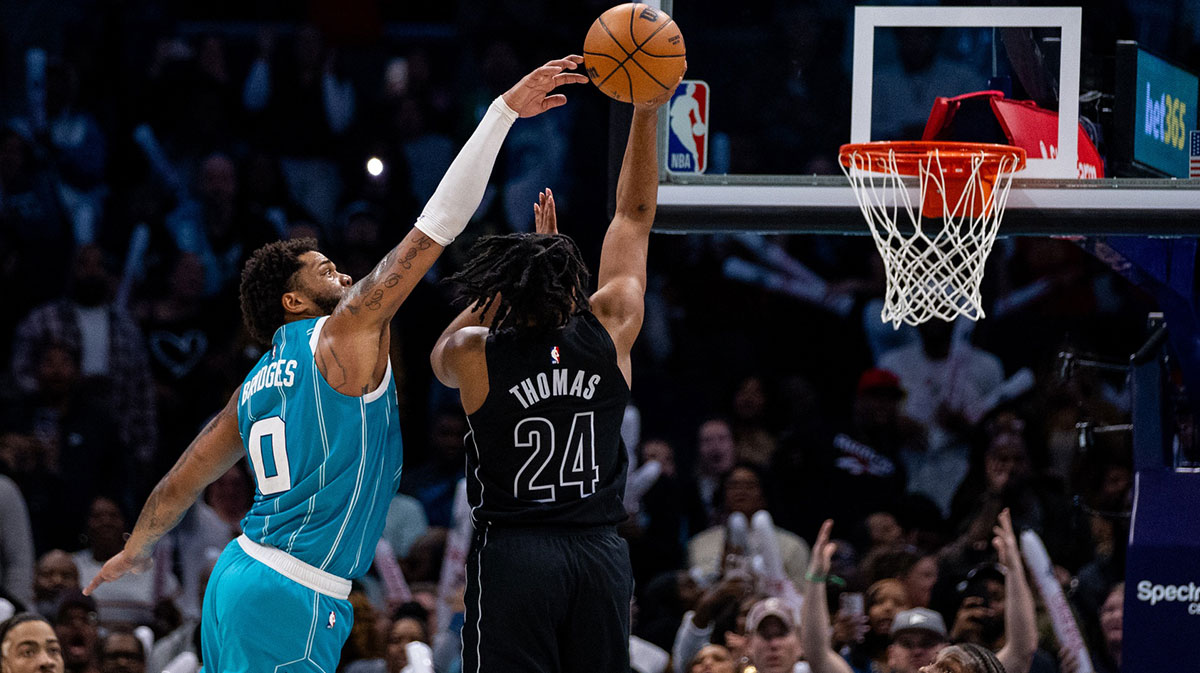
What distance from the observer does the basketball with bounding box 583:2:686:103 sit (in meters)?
4.65

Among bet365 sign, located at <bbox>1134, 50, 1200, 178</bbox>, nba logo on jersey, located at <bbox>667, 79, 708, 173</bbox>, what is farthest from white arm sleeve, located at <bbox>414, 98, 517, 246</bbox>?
bet365 sign, located at <bbox>1134, 50, 1200, 178</bbox>

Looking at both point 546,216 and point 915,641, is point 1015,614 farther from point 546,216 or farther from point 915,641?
point 546,216

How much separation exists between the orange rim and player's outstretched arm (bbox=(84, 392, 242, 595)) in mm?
2637

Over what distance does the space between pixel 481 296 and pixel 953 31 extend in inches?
112

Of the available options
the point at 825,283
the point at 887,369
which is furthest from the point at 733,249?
the point at 887,369

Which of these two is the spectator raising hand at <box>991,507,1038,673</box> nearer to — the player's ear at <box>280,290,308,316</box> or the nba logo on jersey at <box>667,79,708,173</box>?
the nba logo on jersey at <box>667,79,708,173</box>

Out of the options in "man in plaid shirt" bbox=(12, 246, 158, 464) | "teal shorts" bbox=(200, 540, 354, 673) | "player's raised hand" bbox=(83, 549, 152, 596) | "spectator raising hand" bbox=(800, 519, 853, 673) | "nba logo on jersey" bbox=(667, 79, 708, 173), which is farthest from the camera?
"man in plaid shirt" bbox=(12, 246, 158, 464)

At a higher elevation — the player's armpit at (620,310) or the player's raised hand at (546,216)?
the player's raised hand at (546,216)

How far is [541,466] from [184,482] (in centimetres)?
120

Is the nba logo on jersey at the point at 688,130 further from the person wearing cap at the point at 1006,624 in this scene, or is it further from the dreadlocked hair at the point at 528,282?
the person wearing cap at the point at 1006,624

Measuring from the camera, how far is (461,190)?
4.18m

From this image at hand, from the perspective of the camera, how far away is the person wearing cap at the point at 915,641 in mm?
6680

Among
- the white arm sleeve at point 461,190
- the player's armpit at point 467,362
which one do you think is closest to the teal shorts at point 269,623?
the player's armpit at point 467,362

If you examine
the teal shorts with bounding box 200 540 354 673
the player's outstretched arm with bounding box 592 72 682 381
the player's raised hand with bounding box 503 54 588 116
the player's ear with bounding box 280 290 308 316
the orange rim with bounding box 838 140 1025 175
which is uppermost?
the orange rim with bounding box 838 140 1025 175
